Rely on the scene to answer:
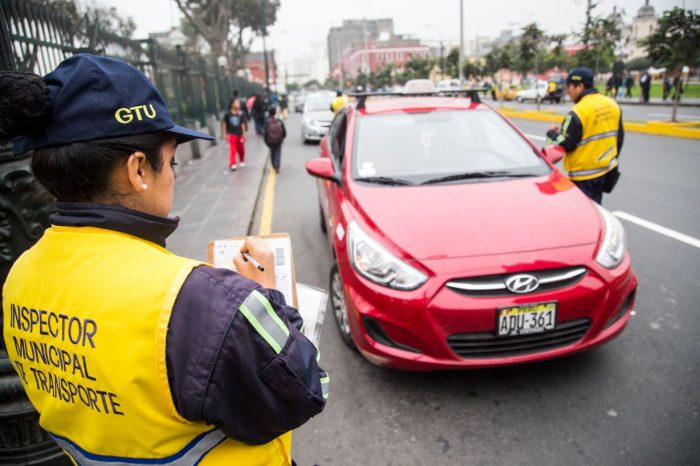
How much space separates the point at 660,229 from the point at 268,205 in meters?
5.53

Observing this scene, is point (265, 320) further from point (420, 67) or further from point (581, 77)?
point (420, 67)

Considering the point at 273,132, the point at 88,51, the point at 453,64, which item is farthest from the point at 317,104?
the point at 453,64

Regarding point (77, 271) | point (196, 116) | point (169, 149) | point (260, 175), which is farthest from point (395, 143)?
point (196, 116)

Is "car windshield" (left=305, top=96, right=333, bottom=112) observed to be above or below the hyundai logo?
above

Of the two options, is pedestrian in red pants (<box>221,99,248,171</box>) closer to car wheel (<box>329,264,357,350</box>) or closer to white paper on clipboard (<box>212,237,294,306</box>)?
car wheel (<box>329,264,357,350</box>)

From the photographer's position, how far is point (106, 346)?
0.94 meters

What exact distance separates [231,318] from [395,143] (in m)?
3.18

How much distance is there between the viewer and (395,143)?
393 centimetres

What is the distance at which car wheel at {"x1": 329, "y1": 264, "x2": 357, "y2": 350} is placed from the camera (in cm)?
334

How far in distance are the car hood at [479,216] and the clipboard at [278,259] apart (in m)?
1.23

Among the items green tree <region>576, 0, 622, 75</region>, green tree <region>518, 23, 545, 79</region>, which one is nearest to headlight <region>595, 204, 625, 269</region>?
green tree <region>576, 0, 622, 75</region>

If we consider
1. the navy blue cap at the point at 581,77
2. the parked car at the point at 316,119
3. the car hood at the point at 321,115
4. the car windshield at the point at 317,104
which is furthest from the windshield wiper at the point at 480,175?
the car windshield at the point at 317,104

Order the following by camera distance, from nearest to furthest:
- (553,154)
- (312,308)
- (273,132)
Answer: (312,308) < (553,154) < (273,132)

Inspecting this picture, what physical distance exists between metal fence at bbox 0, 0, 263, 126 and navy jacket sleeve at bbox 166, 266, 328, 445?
5.90ft
